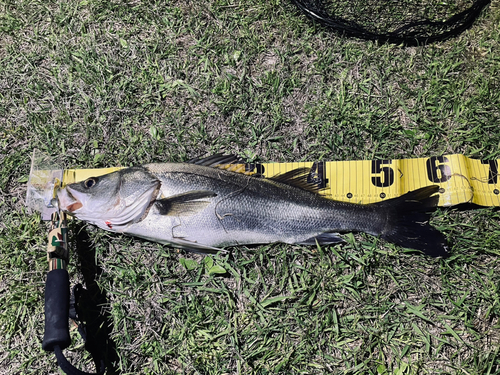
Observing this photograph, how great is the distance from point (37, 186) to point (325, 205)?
9.04 ft

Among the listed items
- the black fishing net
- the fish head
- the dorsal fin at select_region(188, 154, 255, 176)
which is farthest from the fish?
the black fishing net

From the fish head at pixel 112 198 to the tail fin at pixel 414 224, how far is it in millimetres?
2040

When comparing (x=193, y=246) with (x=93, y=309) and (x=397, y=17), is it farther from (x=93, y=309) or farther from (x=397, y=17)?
(x=397, y=17)

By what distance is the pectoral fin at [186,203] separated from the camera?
10.6ft

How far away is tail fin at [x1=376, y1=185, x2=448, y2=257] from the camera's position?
10.5 ft

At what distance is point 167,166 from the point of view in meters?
3.42

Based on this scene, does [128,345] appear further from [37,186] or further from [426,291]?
[426,291]

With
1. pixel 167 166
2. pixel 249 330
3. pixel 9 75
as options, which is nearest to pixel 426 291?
pixel 249 330

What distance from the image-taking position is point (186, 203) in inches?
128

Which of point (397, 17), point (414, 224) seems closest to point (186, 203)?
point (414, 224)

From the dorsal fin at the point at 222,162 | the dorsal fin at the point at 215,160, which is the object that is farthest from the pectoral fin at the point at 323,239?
the dorsal fin at the point at 215,160

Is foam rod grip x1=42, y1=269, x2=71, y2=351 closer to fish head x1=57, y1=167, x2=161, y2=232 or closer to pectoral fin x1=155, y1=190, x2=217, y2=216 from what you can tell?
fish head x1=57, y1=167, x2=161, y2=232

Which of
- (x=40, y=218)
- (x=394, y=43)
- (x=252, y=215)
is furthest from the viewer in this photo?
(x=394, y=43)

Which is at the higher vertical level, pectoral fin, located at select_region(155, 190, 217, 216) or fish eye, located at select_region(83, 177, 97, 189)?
fish eye, located at select_region(83, 177, 97, 189)
